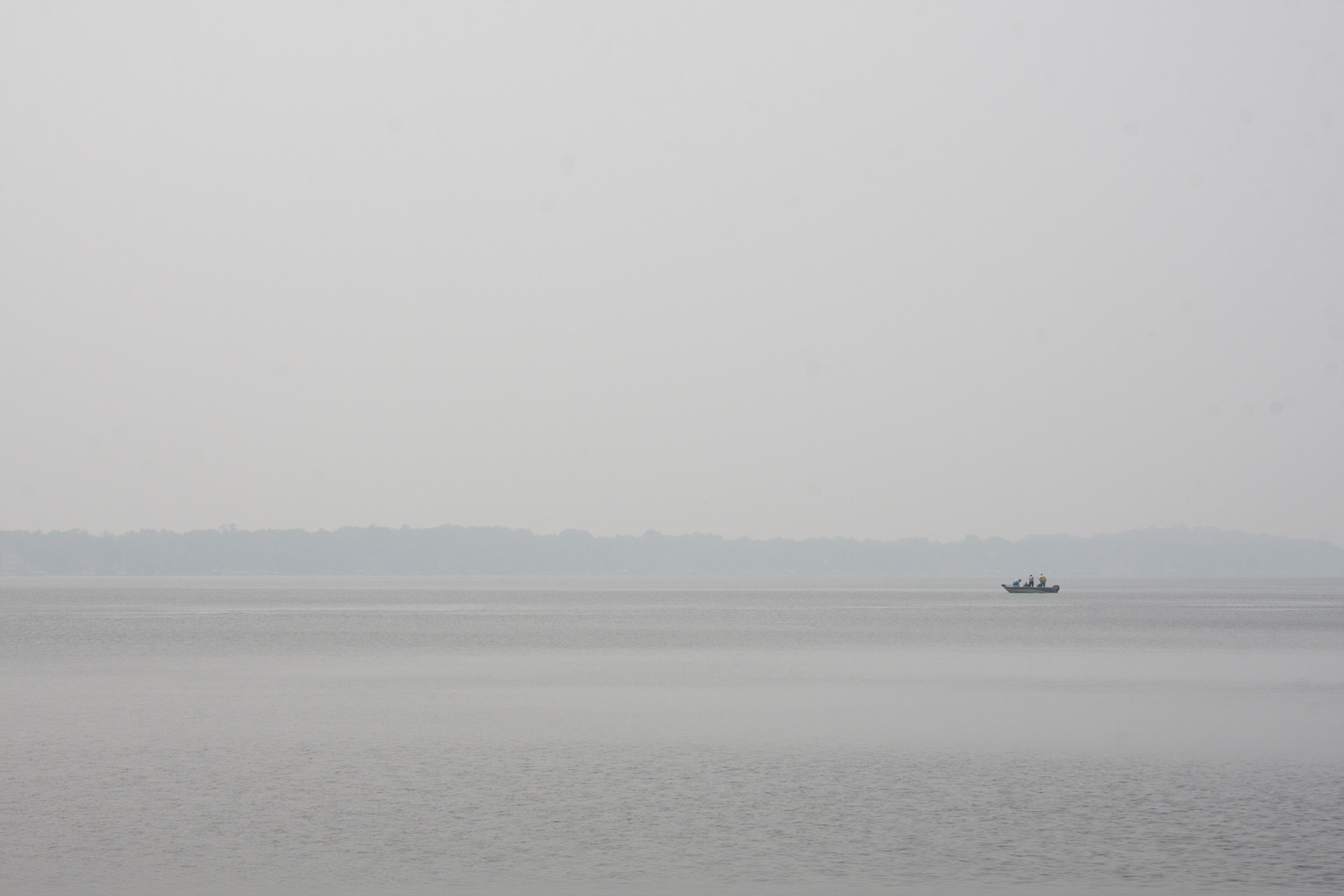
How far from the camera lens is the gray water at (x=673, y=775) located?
80.4ft

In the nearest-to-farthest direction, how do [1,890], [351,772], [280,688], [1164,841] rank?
[1,890] → [1164,841] → [351,772] → [280,688]

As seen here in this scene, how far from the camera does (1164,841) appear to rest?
26.7 metres

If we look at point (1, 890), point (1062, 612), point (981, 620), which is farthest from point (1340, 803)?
point (1062, 612)

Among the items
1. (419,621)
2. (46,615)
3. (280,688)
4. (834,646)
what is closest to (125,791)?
(280,688)

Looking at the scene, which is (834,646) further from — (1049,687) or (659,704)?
(659,704)

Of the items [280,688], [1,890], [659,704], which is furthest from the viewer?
[280,688]

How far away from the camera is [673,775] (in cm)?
3469

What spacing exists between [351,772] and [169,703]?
20.8 meters

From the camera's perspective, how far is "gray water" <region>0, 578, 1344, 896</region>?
24.5 m

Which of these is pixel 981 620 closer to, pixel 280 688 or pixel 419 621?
pixel 419 621

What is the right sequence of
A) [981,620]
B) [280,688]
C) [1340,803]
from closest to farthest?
[1340,803], [280,688], [981,620]

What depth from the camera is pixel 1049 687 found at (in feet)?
195

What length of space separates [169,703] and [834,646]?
49.5 metres

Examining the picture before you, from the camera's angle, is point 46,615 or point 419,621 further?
point 46,615
